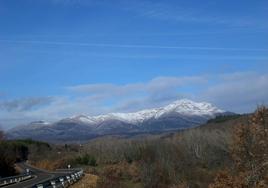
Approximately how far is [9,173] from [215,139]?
162ft

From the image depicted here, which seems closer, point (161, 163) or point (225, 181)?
point (225, 181)

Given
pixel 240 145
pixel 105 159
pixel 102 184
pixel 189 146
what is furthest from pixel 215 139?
pixel 240 145

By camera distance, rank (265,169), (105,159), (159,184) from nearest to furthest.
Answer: (265,169), (159,184), (105,159)

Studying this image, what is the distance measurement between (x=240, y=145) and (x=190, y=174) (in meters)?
43.1

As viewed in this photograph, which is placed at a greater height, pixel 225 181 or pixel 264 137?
pixel 264 137

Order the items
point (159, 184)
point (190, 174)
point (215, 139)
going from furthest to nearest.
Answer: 1. point (215, 139)
2. point (190, 174)
3. point (159, 184)

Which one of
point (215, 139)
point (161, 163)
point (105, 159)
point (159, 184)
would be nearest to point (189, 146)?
point (215, 139)

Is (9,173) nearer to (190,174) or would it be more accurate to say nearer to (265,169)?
(190,174)

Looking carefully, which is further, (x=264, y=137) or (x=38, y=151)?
(x=38, y=151)

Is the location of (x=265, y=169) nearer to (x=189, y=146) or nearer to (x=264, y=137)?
(x=264, y=137)

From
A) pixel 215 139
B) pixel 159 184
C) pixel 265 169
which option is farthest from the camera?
pixel 215 139

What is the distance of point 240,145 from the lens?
1488 cm

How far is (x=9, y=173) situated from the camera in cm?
6869

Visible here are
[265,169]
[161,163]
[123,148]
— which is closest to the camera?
[265,169]
